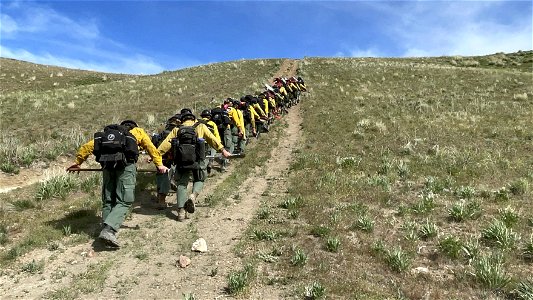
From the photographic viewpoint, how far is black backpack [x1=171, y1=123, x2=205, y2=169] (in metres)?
9.34

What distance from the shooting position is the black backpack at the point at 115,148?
7.57 meters

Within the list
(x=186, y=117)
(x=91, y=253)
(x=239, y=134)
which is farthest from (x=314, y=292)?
(x=239, y=134)

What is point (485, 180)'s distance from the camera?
10836 mm

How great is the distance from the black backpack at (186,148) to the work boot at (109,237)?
7.96 feet

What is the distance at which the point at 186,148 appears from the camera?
9336 mm

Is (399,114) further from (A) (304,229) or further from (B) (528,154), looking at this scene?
(A) (304,229)

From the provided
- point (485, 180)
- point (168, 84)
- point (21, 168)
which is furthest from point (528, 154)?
point (168, 84)

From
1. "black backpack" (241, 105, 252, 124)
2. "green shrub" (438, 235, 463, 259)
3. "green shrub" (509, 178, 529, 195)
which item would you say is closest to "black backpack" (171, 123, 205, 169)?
"green shrub" (438, 235, 463, 259)

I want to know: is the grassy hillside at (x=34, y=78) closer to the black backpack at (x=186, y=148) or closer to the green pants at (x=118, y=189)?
the black backpack at (x=186, y=148)

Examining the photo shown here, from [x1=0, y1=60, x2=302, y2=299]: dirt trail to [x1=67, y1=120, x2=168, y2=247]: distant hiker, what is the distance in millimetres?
565

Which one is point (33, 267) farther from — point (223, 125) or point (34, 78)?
point (34, 78)

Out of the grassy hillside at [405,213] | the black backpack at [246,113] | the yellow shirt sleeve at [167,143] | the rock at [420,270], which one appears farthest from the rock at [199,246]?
the black backpack at [246,113]

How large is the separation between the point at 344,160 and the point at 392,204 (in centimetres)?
368

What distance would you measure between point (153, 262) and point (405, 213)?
16.9 ft
